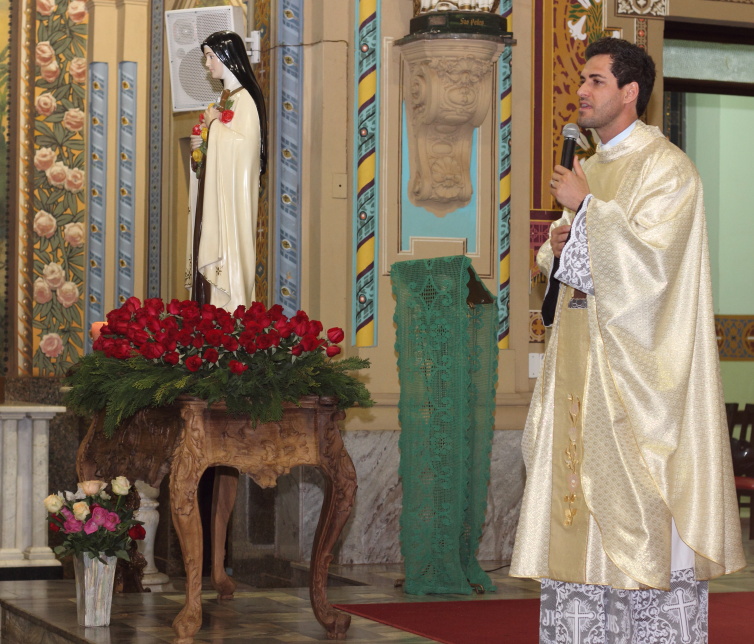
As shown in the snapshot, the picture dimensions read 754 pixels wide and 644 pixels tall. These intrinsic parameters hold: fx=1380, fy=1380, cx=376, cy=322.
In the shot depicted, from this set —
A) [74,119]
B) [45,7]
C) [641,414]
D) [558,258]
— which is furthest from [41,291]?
[641,414]

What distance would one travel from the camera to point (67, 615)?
5242 millimetres

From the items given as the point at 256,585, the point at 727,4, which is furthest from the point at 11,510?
the point at 727,4

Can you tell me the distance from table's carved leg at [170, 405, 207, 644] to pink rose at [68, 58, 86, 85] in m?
5.79

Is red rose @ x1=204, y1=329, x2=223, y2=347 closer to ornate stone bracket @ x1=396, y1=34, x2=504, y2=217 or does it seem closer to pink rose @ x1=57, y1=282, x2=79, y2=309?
ornate stone bracket @ x1=396, y1=34, x2=504, y2=217

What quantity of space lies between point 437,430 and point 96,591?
1.56 m

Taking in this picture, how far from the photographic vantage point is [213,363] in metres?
4.68

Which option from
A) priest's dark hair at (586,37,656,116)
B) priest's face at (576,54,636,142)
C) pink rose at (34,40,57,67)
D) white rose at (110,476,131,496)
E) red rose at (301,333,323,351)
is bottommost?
white rose at (110,476,131,496)

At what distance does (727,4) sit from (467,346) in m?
2.96

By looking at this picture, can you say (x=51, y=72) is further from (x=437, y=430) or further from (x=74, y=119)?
(x=437, y=430)

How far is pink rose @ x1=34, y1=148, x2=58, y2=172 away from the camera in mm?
9742

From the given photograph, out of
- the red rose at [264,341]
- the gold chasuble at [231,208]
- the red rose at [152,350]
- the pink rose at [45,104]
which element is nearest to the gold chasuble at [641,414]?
the red rose at [264,341]

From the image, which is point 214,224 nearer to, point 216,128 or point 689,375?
point 216,128

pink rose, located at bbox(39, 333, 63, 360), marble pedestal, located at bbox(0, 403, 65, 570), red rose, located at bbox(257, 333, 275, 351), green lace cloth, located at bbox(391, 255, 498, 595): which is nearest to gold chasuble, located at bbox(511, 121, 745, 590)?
red rose, located at bbox(257, 333, 275, 351)

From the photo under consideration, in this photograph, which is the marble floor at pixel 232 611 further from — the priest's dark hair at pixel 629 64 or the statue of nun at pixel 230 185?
the priest's dark hair at pixel 629 64
